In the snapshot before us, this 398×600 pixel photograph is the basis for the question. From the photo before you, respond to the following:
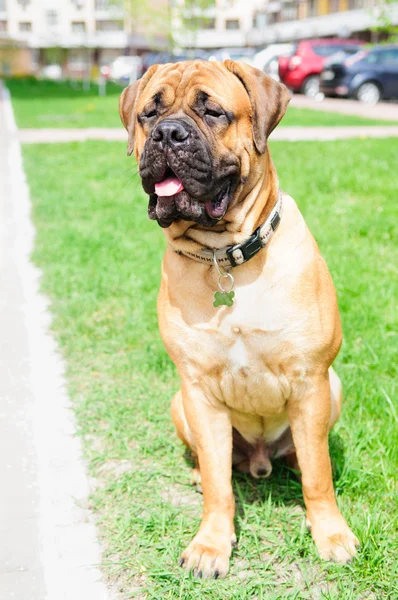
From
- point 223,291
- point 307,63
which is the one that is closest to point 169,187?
point 223,291

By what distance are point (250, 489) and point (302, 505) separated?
9.0 inches

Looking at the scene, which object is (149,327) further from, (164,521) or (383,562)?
(383,562)

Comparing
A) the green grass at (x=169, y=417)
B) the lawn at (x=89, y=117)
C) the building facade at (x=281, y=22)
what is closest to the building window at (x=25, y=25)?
the building facade at (x=281, y=22)

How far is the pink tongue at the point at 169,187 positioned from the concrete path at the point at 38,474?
4.08 ft

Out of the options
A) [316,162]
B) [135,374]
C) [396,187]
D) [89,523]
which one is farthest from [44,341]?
[316,162]

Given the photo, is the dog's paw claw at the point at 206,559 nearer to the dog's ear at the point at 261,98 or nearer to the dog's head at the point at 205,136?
the dog's head at the point at 205,136

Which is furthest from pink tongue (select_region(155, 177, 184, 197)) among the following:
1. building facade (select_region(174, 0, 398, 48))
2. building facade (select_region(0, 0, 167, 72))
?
building facade (select_region(0, 0, 167, 72))

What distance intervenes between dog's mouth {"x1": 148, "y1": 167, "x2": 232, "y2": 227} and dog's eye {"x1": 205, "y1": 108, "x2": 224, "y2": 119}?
239 mm

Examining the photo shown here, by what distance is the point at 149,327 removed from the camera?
4398mm

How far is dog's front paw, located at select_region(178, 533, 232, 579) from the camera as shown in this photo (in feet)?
7.90

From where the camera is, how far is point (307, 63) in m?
24.2

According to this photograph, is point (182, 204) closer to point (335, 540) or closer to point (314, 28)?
point (335, 540)

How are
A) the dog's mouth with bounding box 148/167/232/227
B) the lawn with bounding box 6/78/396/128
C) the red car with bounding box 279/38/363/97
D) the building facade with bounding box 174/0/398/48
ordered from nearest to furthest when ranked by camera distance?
1. the dog's mouth with bounding box 148/167/232/227
2. the lawn with bounding box 6/78/396/128
3. the red car with bounding box 279/38/363/97
4. the building facade with bounding box 174/0/398/48

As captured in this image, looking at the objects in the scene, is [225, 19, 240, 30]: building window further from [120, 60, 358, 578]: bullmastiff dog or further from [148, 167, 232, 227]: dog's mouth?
[148, 167, 232, 227]: dog's mouth
